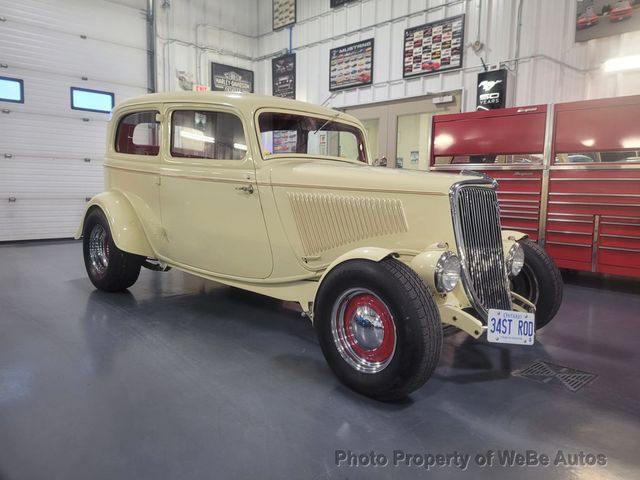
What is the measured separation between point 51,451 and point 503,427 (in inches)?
74.8

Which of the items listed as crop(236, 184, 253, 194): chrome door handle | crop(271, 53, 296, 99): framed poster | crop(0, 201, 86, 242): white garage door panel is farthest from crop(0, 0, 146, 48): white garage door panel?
crop(236, 184, 253, 194): chrome door handle

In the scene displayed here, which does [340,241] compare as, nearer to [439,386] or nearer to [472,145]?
[439,386]

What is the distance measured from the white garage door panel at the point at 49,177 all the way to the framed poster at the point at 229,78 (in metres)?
3.05

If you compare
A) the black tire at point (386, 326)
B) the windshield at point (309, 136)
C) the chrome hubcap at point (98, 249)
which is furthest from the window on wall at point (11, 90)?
the black tire at point (386, 326)

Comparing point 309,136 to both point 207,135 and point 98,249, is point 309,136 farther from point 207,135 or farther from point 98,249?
point 98,249

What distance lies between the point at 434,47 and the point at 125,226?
18.8ft

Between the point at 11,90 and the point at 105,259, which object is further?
the point at 11,90

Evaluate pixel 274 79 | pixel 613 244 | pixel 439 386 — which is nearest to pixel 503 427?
pixel 439 386

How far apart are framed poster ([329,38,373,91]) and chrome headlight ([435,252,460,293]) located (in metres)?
6.52

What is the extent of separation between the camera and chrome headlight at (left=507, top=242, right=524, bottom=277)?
274 centimetres

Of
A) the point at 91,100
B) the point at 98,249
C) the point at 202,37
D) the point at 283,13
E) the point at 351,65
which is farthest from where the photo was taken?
the point at 283,13

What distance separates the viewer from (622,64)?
5.50 metres

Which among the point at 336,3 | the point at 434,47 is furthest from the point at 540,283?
the point at 336,3

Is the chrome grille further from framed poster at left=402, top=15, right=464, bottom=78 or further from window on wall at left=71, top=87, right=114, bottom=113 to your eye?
window on wall at left=71, top=87, right=114, bottom=113
